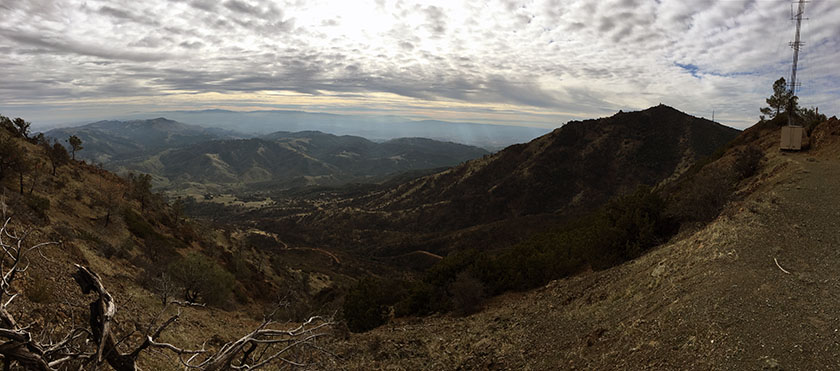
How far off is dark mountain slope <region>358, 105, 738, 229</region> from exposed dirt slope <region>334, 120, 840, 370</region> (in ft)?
237

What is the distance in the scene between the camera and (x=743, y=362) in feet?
22.0

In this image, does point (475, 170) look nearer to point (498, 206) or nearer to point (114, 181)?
point (498, 206)

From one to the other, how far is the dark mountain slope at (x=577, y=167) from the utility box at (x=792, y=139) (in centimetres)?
6039

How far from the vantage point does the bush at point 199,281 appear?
21.9m

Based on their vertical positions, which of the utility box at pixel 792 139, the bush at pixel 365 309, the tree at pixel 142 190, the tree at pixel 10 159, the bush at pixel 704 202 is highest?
the utility box at pixel 792 139

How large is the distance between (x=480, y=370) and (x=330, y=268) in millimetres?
55247

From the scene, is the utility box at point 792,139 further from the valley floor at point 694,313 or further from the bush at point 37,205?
the bush at point 37,205

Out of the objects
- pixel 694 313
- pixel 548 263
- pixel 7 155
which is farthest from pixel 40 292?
pixel 7 155

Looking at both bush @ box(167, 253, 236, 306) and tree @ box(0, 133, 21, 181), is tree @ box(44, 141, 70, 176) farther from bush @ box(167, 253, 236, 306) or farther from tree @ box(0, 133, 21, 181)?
bush @ box(167, 253, 236, 306)

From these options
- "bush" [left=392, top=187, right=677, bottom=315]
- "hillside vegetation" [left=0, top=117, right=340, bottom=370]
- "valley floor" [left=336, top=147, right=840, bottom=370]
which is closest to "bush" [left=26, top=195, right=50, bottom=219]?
"hillside vegetation" [left=0, top=117, right=340, bottom=370]

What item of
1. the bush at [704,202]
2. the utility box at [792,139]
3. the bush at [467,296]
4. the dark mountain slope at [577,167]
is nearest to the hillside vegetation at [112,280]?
the bush at [467,296]

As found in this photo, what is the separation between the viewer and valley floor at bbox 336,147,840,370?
24.0ft

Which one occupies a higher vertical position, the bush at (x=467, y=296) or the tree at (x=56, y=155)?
the tree at (x=56, y=155)

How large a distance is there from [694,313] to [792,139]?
894 inches
